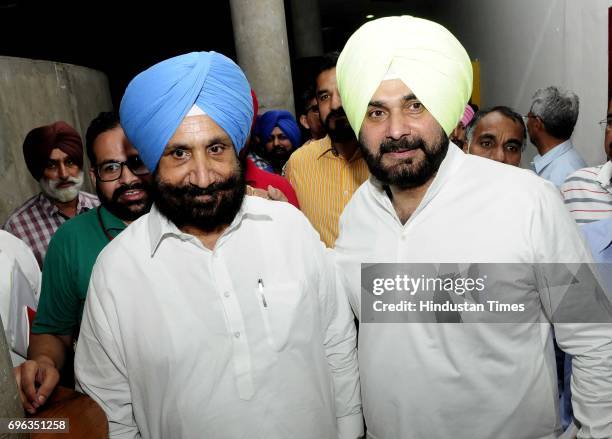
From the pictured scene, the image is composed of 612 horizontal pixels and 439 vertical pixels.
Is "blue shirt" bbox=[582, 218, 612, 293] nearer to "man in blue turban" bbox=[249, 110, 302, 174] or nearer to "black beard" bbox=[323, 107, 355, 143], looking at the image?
"black beard" bbox=[323, 107, 355, 143]

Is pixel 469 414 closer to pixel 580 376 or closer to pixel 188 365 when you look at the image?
pixel 580 376

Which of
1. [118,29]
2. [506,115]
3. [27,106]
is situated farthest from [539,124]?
[118,29]

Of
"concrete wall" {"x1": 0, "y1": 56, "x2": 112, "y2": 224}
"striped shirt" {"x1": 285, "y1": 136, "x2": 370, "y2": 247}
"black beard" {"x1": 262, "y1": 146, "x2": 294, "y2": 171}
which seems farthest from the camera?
"black beard" {"x1": 262, "y1": 146, "x2": 294, "y2": 171}

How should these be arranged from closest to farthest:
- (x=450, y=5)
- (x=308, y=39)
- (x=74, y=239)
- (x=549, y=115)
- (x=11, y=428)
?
(x=11, y=428) → (x=74, y=239) → (x=549, y=115) → (x=450, y=5) → (x=308, y=39)

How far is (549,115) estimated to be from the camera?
3271mm

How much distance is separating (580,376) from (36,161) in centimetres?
313

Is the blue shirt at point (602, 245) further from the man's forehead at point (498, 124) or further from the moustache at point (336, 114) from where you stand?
the moustache at point (336, 114)

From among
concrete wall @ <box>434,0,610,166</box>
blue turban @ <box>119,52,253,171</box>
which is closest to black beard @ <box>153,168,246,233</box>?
blue turban @ <box>119,52,253,171</box>

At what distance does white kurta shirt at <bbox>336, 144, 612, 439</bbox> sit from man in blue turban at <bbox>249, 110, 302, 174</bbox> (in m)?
→ 3.39

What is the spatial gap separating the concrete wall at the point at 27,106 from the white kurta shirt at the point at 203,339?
332 cm

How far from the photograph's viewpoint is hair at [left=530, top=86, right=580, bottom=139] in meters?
3.25

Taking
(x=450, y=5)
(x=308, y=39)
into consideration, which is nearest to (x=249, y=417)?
(x=450, y=5)

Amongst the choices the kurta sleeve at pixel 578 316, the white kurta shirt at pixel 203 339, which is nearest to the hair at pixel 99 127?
the white kurta shirt at pixel 203 339

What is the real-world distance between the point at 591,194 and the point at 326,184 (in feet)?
4.42
